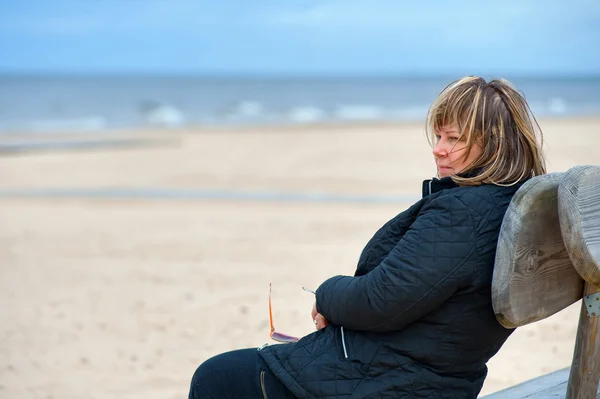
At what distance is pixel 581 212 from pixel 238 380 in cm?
99

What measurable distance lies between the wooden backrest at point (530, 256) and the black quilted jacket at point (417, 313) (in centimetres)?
8

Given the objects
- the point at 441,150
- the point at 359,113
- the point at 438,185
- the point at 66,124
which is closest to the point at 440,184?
the point at 438,185

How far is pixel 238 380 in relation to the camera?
7.15 feet

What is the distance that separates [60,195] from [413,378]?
11.9 metres

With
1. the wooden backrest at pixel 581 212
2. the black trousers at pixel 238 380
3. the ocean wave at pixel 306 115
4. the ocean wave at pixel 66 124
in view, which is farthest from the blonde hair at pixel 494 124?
the ocean wave at pixel 306 115

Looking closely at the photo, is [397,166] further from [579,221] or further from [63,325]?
[579,221]

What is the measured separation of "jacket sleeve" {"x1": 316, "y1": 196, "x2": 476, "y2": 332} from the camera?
6.38 feet

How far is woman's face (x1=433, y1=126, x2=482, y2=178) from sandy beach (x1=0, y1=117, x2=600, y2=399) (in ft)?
9.40

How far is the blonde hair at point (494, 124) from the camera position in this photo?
2117 millimetres

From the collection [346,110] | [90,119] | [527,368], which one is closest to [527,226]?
[527,368]

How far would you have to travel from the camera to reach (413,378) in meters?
2.03

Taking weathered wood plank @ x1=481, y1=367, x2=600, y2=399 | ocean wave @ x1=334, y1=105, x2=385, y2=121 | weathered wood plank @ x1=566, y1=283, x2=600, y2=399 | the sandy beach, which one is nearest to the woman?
weathered wood plank @ x1=566, y1=283, x2=600, y2=399

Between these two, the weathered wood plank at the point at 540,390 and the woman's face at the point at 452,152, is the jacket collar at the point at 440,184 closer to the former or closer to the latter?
the woman's face at the point at 452,152

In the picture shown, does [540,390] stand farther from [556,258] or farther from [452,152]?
[452,152]
